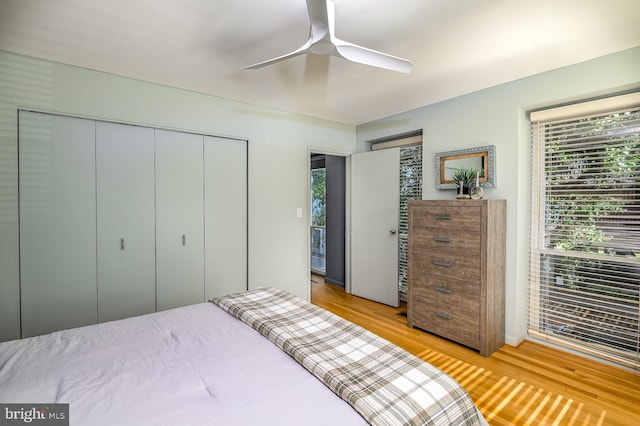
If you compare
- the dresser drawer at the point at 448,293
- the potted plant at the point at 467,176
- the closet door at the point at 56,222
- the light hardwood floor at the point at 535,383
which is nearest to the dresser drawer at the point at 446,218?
the potted plant at the point at 467,176

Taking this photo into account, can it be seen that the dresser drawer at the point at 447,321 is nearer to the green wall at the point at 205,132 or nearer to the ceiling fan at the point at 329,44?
the green wall at the point at 205,132

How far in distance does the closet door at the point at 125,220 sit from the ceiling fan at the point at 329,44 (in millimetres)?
1843

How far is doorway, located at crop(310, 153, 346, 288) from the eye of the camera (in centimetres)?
484

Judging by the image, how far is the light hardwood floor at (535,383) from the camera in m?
1.95

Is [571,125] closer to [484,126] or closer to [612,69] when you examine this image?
[612,69]

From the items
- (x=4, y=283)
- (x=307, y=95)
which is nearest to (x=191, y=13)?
(x=307, y=95)

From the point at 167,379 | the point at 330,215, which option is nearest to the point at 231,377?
the point at 167,379

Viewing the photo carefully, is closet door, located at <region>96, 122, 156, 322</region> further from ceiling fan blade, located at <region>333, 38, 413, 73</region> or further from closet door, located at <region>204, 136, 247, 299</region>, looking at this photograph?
ceiling fan blade, located at <region>333, 38, 413, 73</region>

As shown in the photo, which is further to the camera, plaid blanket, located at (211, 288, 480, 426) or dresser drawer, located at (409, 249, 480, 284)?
dresser drawer, located at (409, 249, 480, 284)

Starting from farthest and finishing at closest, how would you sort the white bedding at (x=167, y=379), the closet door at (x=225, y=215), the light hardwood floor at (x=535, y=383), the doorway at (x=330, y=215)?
the doorway at (x=330, y=215) < the closet door at (x=225, y=215) < the light hardwood floor at (x=535, y=383) < the white bedding at (x=167, y=379)

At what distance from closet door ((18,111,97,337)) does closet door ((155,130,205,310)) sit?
0.53 metres

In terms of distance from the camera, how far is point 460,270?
2.87m

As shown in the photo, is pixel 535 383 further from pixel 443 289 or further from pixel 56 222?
pixel 56 222

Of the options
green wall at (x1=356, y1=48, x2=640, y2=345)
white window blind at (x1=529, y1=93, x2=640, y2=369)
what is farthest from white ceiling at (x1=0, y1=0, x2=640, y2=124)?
white window blind at (x1=529, y1=93, x2=640, y2=369)
